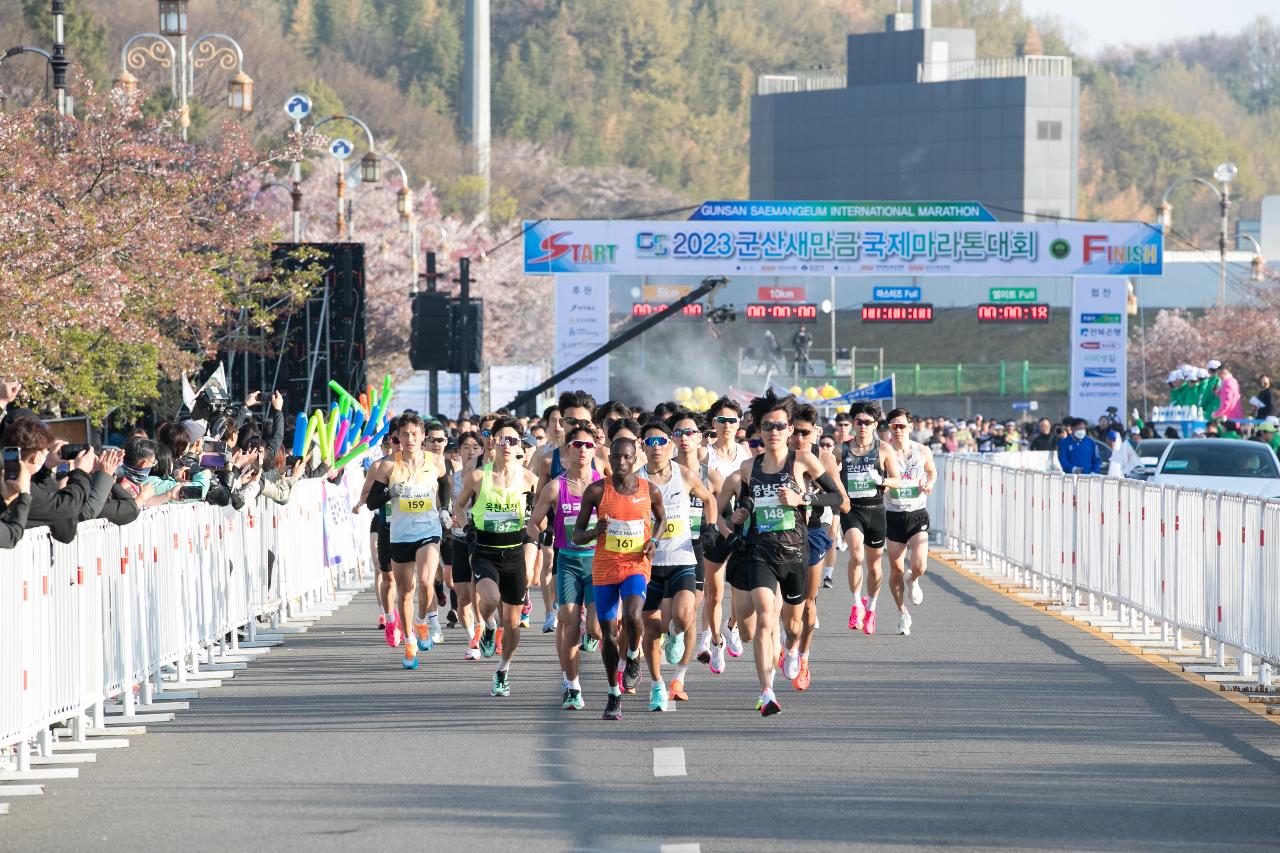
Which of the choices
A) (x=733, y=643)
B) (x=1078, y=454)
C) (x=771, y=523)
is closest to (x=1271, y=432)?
(x=1078, y=454)

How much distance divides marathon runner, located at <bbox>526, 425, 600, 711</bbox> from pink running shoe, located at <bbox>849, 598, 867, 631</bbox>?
493cm

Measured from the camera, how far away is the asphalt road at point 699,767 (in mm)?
9375

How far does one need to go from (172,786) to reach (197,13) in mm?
90814

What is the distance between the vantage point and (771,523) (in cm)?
1365

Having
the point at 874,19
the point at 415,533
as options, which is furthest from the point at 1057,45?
the point at 415,533

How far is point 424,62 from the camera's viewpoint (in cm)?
12962

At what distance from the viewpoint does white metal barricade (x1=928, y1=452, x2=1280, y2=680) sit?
14.7 metres

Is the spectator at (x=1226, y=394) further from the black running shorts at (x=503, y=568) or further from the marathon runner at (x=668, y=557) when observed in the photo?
the marathon runner at (x=668, y=557)

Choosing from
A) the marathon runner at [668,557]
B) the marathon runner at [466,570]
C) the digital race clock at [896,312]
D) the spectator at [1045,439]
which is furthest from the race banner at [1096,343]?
the marathon runner at [668,557]

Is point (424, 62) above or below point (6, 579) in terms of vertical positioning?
above

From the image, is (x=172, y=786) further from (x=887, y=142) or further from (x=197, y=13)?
(x=887, y=142)

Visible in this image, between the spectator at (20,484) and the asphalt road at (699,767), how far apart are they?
3.94 feet

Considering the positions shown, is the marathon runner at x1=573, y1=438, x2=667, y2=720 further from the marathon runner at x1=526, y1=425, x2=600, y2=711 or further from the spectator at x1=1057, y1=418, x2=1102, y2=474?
the spectator at x1=1057, y1=418, x2=1102, y2=474

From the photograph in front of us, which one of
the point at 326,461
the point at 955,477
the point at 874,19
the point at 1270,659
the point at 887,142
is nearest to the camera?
the point at 1270,659
